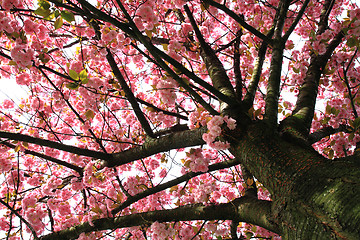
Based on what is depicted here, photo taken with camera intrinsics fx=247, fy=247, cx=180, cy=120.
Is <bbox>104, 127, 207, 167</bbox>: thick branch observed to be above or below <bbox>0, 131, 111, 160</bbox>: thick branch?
below

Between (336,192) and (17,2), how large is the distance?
3.25 metres

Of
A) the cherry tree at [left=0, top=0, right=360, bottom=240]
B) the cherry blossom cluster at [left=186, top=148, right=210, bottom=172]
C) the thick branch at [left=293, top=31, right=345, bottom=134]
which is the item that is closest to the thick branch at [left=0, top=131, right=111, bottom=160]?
the cherry tree at [left=0, top=0, right=360, bottom=240]

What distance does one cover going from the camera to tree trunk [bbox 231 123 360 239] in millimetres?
1053

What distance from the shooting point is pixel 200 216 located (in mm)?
2223

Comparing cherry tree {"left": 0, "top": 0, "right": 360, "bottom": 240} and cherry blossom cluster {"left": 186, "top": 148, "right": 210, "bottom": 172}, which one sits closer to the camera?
cherry tree {"left": 0, "top": 0, "right": 360, "bottom": 240}

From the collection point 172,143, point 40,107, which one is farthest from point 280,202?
point 40,107

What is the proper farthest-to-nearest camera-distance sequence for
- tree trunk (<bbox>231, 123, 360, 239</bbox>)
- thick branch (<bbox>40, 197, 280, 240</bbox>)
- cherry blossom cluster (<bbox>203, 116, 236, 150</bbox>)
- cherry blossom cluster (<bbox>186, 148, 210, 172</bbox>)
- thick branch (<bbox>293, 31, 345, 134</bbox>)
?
cherry blossom cluster (<bbox>186, 148, 210, 172</bbox>) → thick branch (<bbox>293, 31, 345, 134</bbox>) → cherry blossom cluster (<bbox>203, 116, 236, 150</bbox>) → thick branch (<bbox>40, 197, 280, 240</bbox>) → tree trunk (<bbox>231, 123, 360, 239</bbox>)

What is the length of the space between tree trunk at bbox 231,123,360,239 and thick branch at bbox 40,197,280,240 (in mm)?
243

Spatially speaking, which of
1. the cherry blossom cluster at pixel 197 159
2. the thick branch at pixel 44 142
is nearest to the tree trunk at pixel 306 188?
the cherry blossom cluster at pixel 197 159

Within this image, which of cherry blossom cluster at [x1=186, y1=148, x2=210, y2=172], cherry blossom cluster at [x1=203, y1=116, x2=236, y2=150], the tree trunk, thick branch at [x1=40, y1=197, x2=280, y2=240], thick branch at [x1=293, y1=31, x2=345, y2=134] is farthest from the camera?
cherry blossom cluster at [x1=186, y1=148, x2=210, y2=172]

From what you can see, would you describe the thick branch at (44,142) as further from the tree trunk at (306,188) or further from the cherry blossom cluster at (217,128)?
the tree trunk at (306,188)

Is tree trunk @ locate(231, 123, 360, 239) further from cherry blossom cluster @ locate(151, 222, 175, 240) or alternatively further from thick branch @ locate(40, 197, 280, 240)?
cherry blossom cluster @ locate(151, 222, 175, 240)

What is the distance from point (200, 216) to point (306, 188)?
119cm

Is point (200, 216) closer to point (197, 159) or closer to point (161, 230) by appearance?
point (197, 159)
